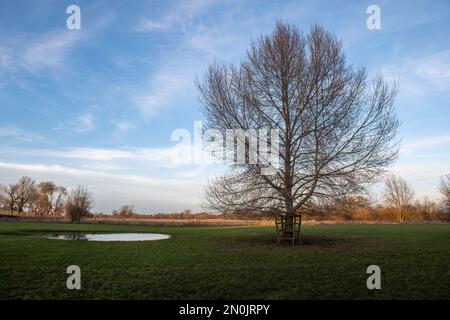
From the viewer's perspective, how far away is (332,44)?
18.9 m

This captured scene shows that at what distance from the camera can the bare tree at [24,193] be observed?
314ft

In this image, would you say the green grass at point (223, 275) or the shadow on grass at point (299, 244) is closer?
the green grass at point (223, 275)

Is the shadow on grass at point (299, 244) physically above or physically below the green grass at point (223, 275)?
below

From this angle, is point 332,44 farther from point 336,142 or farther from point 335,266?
point 335,266

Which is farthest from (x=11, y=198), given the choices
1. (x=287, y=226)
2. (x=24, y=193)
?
(x=287, y=226)

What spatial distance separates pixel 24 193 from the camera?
3799 inches

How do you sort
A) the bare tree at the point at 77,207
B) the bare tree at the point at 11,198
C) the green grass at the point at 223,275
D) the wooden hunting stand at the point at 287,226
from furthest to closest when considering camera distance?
the bare tree at the point at 11,198 < the bare tree at the point at 77,207 < the wooden hunting stand at the point at 287,226 < the green grass at the point at 223,275

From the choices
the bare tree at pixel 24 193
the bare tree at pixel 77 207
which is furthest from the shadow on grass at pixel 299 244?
the bare tree at pixel 24 193

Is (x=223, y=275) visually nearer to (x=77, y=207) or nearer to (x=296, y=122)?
(x=296, y=122)

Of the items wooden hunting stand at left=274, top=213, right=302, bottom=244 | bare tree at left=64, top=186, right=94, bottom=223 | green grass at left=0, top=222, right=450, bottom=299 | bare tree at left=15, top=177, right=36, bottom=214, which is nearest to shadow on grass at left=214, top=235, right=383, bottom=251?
wooden hunting stand at left=274, top=213, right=302, bottom=244

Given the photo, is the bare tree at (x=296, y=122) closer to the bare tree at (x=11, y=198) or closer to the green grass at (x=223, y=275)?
the green grass at (x=223, y=275)

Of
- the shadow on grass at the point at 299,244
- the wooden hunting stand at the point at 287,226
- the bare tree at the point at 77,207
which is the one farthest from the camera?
the bare tree at the point at 77,207

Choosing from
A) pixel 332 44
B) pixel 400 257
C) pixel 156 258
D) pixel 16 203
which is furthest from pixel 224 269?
pixel 16 203
